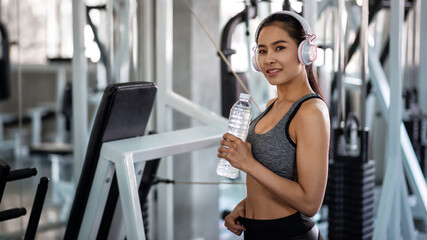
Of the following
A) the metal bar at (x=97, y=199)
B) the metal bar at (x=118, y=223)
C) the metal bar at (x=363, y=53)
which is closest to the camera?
the metal bar at (x=97, y=199)

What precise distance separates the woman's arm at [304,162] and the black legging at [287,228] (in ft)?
0.25

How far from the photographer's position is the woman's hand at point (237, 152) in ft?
4.55

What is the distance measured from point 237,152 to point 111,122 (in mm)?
648

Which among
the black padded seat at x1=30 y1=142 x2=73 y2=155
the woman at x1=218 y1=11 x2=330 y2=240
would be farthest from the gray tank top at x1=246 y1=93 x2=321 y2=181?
the black padded seat at x1=30 y1=142 x2=73 y2=155

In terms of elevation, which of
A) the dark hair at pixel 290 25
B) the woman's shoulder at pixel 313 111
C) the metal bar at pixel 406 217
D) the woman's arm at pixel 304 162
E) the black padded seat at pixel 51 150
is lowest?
the metal bar at pixel 406 217

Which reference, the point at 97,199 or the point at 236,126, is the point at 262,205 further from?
the point at 97,199

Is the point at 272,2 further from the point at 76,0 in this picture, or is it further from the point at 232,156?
the point at 232,156

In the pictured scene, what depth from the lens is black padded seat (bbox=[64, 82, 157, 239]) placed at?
183cm

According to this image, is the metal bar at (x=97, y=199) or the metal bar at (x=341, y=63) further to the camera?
the metal bar at (x=341, y=63)

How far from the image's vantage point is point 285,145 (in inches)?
56.5

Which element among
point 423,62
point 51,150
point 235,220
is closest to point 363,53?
point 235,220

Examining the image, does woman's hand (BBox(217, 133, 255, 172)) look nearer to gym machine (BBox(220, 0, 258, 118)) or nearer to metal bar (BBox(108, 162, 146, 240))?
metal bar (BBox(108, 162, 146, 240))

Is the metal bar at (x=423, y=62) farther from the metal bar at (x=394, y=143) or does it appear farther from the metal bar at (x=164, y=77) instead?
the metal bar at (x=164, y=77)

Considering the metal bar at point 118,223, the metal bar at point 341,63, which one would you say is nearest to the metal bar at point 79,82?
the metal bar at point 118,223
